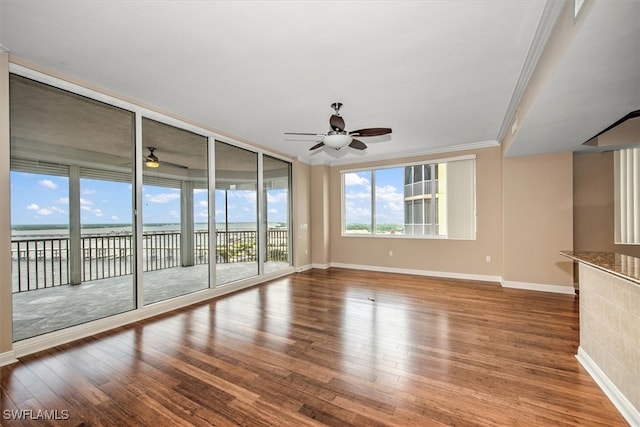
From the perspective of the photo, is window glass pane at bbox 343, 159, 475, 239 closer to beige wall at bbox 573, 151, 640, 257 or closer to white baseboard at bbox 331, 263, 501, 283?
white baseboard at bbox 331, 263, 501, 283

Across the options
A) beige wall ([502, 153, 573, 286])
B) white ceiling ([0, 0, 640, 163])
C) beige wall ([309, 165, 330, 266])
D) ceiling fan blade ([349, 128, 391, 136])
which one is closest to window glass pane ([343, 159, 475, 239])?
beige wall ([309, 165, 330, 266])

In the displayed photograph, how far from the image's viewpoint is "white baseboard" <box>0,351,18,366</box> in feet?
7.69

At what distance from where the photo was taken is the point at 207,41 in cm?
230

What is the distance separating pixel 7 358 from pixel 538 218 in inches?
275

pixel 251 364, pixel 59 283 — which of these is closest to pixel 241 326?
pixel 251 364

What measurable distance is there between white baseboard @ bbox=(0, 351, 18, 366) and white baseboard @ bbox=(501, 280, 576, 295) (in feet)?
21.4

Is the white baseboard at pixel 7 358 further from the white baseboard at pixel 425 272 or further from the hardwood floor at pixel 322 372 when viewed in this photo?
the white baseboard at pixel 425 272

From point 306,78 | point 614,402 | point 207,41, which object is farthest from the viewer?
point 306,78

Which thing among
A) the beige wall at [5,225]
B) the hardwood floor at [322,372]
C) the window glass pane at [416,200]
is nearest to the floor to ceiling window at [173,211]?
the hardwood floor at [322,372]

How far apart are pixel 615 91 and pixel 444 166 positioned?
3378 mm

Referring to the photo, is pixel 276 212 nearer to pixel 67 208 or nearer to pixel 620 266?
pixel 67 208

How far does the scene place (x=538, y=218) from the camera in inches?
184

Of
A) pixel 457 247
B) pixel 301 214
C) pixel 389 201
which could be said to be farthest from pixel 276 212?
pixel 457 247

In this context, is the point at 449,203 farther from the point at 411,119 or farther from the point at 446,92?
the point at 446,92
